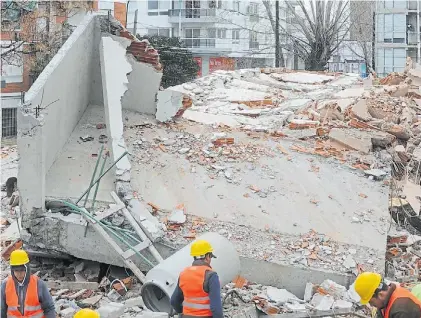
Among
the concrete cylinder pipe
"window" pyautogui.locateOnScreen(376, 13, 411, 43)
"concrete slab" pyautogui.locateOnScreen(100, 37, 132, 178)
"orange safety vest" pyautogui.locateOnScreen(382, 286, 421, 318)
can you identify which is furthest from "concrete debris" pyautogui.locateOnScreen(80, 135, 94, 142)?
"window" pyautogui.locateOnScreen(376, 13, 411, 43)

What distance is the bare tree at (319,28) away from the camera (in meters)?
29.2

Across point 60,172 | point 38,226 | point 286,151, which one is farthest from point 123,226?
point 286,151

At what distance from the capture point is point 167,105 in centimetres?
1008

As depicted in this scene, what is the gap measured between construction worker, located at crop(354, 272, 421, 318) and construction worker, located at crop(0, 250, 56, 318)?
2494 mm

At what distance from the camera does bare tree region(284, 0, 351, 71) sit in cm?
2919

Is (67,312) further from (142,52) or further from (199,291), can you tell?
(142,52)

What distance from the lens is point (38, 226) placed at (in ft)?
22.8

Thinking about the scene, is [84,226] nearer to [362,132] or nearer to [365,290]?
[365,290]

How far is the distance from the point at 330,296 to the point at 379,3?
28.1 metres

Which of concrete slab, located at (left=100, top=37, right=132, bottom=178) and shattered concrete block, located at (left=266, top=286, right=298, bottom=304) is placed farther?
concrete slab, located at (left=100, top=37, right=132, bottom=178)

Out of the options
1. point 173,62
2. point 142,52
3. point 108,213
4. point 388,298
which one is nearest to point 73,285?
point 108,213

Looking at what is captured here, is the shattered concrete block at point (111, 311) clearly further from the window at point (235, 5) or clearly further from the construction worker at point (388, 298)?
the window at point (235, 5)

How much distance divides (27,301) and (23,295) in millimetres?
58

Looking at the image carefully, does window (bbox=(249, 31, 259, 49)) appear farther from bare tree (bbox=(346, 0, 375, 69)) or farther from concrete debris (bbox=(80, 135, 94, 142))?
concrete debris (bbox=(80, 135, 94, 142))
